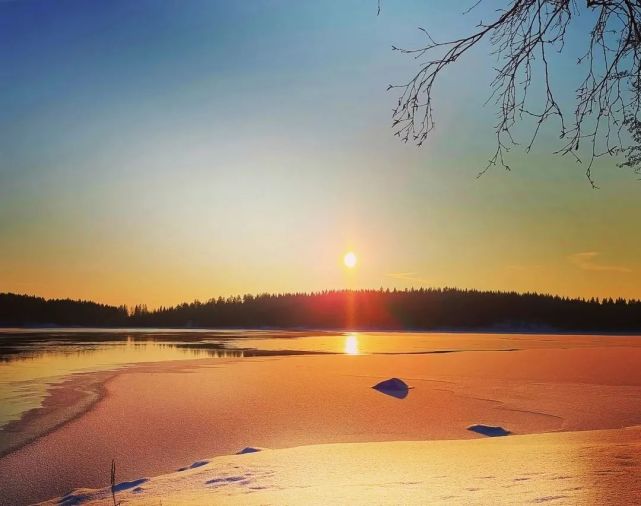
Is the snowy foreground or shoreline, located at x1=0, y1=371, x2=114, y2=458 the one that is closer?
the snowy foreground

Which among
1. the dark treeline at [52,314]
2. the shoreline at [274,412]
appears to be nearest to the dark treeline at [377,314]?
the dark treeline at [52,314]

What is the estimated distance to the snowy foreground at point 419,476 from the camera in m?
4.45

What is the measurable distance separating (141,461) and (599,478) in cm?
539

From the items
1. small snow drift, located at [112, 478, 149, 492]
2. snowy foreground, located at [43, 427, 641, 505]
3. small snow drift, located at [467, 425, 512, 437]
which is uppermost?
snowy foreground, located at [43, 427, 641, 505]

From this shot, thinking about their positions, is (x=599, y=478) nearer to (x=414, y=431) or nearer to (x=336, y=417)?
(x=414, y=431)

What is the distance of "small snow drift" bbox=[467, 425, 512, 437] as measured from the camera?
28.3 feet

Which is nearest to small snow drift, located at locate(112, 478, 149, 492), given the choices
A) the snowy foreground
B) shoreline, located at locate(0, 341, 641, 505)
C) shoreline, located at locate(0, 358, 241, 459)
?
the snowy foreground

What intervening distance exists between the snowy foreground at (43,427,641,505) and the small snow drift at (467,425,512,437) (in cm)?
145

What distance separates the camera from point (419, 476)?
5289 millimetres

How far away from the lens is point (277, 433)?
906 cm

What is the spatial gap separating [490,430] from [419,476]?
397cm

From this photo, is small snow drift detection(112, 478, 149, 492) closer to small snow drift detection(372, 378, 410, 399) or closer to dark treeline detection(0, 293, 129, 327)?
small snow drift detection(372, 378, 410, 399)

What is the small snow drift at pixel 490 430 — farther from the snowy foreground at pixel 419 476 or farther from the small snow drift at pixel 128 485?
the small snow drift at pixel 128 485

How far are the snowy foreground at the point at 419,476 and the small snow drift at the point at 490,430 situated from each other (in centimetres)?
145
